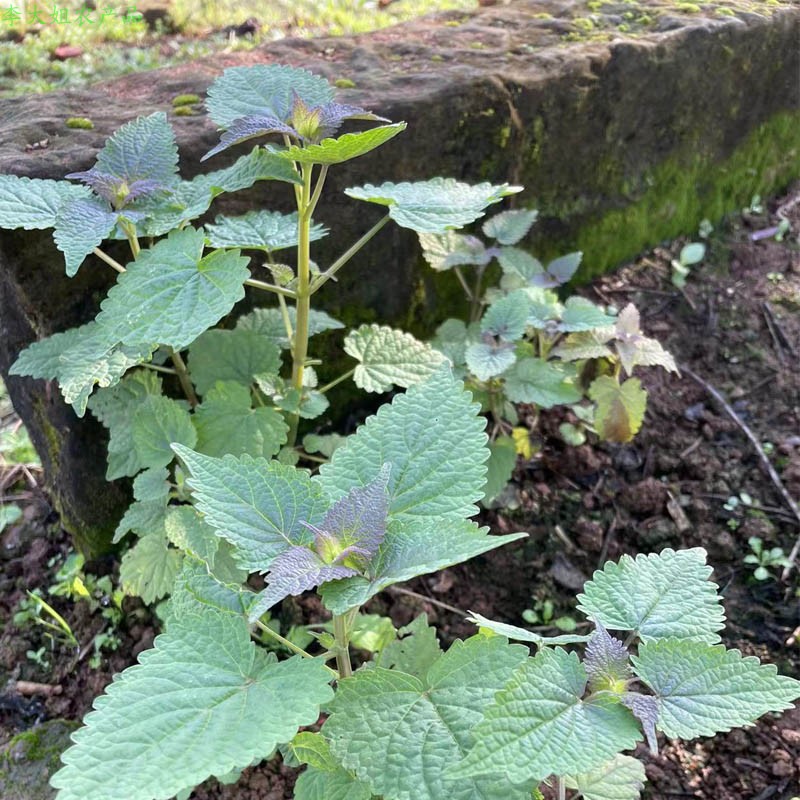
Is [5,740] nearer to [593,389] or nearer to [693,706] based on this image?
[693,706]

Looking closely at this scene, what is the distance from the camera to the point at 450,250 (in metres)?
2.04

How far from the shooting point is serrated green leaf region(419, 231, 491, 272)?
202cm

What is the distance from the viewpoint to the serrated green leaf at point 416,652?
1.25 metres

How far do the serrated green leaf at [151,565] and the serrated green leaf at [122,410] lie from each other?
155 millimetres

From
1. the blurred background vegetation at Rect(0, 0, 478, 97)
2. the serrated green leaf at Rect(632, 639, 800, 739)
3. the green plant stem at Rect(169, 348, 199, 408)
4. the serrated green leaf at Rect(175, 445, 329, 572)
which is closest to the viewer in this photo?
the serrated green leaf at Rect(632, 639, 800, 739)

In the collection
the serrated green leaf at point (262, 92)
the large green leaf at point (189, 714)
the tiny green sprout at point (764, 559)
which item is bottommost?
the tiny green sprout at point (764, 559)

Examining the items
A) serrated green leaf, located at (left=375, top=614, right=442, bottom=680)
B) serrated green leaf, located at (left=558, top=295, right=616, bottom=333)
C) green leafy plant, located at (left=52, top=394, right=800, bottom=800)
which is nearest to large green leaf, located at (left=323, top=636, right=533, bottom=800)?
green leafy plant, located at (left=52, top=394, right=800, bottom=800)

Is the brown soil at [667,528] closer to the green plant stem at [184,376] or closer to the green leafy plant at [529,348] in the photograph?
the green leafy plant at [529,348]

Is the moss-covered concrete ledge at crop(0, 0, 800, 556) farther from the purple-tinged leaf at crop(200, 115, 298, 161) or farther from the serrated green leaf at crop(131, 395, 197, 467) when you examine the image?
the purple-tinged leaf at crop(200, 115, 298, 161)

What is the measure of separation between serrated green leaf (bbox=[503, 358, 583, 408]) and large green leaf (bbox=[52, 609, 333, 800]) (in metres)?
1.03

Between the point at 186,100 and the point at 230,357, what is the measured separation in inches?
29.4

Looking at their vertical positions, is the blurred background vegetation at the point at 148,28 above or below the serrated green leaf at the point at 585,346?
above

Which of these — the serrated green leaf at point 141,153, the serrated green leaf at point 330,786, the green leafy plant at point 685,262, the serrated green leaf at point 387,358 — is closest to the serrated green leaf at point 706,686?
the serrated green leaf at point 330,786

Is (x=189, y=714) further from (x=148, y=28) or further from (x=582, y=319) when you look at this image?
(x=148, y=28)
